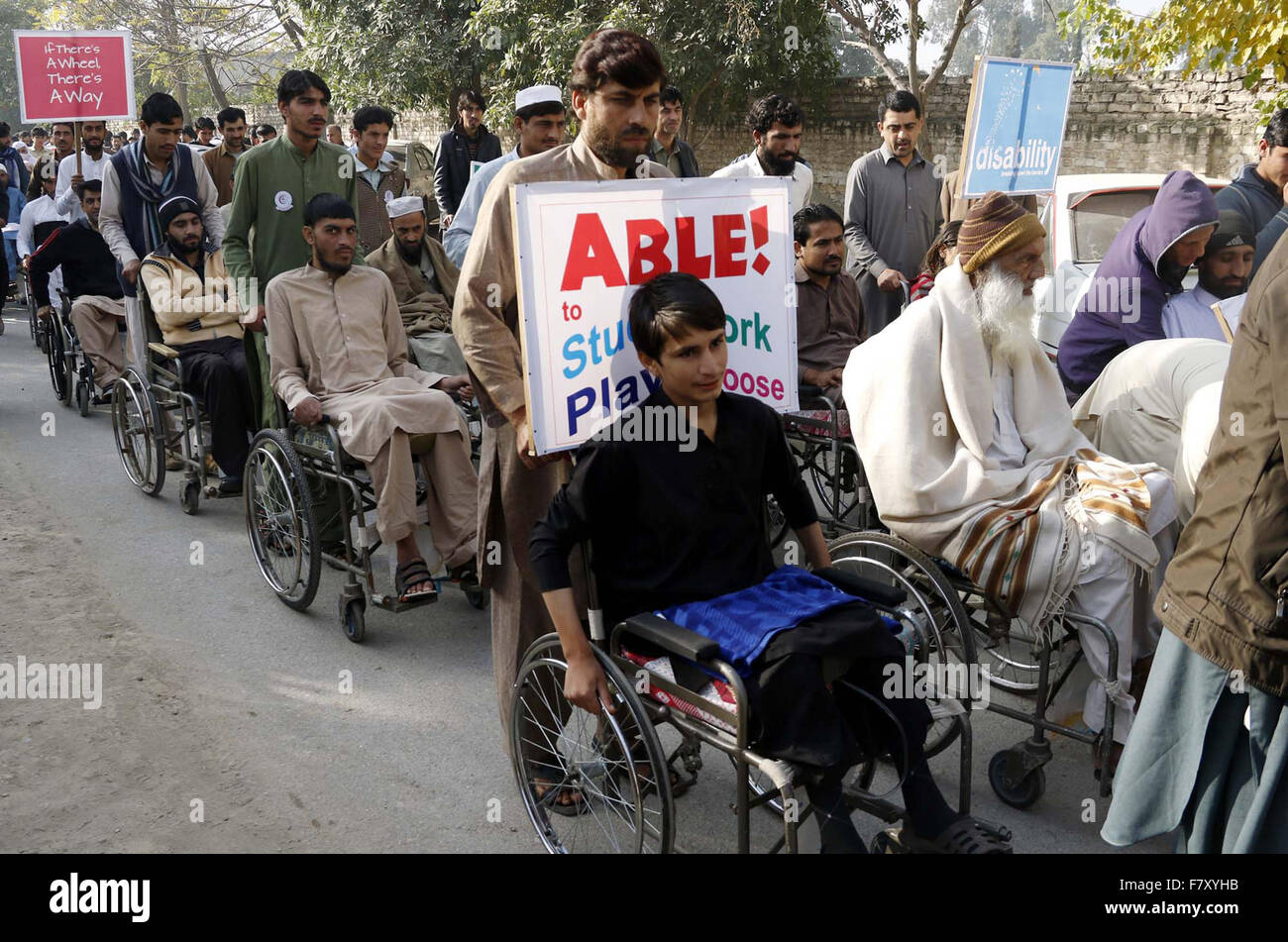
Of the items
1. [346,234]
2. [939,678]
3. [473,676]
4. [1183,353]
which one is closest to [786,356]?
[939,678]

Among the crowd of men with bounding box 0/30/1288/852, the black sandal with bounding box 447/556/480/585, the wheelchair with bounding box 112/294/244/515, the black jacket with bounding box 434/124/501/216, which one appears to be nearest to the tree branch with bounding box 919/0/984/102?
the black jacket with bounding box 434/124/501/216

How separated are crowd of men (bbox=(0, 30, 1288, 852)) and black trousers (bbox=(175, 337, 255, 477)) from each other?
2cm

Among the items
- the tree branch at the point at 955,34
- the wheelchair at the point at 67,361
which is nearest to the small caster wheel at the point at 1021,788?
the wheelchair at the point at 67,361

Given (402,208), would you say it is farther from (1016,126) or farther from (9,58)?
(9,58)

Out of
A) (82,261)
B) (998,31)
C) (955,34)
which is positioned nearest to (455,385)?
(82,261)

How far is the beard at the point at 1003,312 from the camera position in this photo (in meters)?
3.92

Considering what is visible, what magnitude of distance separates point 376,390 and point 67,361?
196 inches

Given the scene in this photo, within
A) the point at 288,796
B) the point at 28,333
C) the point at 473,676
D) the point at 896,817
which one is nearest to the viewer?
the point at 896,817

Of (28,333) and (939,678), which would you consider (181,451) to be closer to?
(939,678)

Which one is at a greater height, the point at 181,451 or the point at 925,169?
the point at 925,169

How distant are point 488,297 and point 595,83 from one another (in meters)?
0.64

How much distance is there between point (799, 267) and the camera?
227 inches

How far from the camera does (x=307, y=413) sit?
4953 millimetres

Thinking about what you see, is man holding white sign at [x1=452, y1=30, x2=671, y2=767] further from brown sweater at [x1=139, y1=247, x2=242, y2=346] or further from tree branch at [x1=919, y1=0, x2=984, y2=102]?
tree branch at [x1=919, y1=0, x2=984, y2=102]
